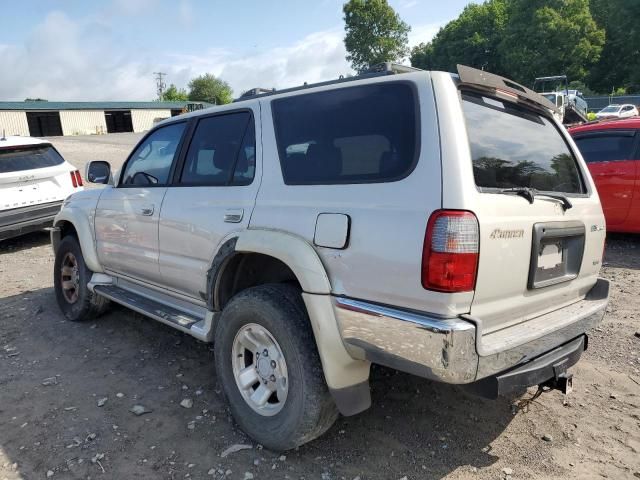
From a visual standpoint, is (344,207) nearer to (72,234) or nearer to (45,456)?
(45,456)

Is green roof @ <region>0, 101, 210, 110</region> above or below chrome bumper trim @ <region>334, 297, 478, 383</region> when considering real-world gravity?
above

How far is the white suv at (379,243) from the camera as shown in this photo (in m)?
2.08

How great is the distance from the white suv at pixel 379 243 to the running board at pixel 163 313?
2 cm

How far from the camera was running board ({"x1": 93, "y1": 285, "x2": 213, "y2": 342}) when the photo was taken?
3127mm

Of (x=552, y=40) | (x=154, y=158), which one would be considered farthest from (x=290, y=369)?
(x=552, y=40)

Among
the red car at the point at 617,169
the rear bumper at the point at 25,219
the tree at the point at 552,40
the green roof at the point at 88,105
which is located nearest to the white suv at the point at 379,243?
the red car at the point at 617,169

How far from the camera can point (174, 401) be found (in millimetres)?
3316

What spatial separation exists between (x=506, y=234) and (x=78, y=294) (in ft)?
13.3

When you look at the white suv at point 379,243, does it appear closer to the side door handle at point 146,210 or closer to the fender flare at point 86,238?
the side door handle at point 146,210

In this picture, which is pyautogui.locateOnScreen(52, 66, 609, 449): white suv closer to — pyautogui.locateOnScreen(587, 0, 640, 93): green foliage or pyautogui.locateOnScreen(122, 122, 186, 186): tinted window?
pyautogui.locateOnScreen(122, 122, 186, 186): tinted window

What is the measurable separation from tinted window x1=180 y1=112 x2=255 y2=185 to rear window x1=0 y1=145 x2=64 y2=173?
5434 mm

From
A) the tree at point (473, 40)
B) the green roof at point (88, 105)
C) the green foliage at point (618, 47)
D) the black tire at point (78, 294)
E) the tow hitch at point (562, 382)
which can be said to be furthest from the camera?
the tree at point (473, 40)

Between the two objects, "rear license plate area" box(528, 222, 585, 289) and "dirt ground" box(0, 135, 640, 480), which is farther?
"dirt ground" box(0, 135, 640, 480)

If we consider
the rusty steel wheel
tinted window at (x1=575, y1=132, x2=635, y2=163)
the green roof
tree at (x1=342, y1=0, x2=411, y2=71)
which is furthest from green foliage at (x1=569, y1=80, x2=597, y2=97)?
the rusty steel wheel
